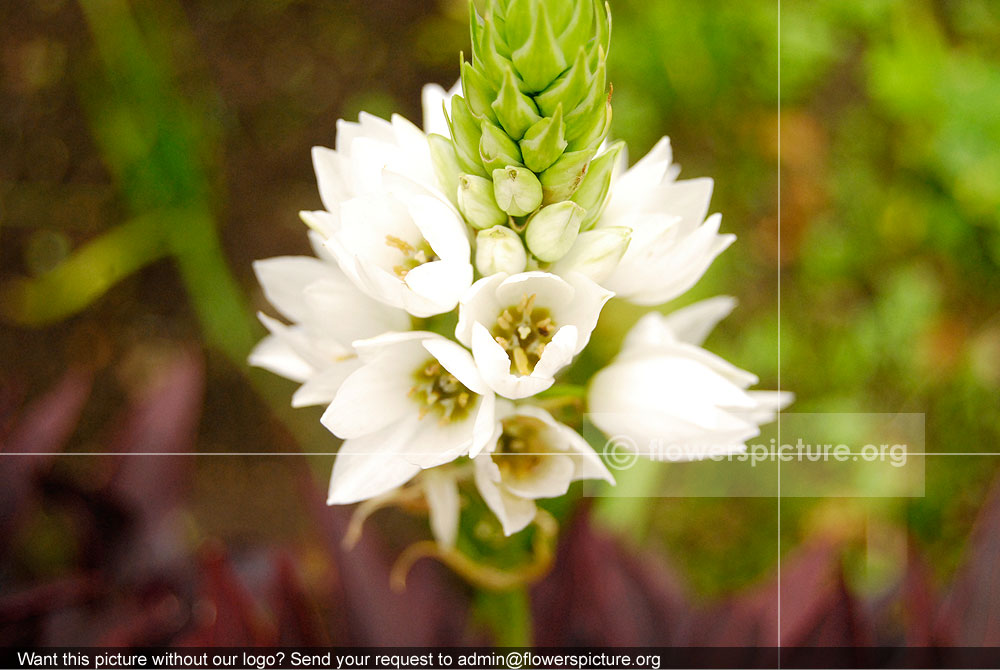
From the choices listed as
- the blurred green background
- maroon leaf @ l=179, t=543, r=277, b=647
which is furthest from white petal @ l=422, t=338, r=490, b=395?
the blurred green background

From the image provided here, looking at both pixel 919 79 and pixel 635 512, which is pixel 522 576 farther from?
pixel 919 79

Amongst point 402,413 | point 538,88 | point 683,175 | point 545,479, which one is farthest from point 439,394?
point 683,175

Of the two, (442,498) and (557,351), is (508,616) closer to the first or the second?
(442,498)

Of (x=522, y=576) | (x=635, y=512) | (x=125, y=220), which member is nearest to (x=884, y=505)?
(x=635, y=512)

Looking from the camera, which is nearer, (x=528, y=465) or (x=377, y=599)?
(x=528, y=465)

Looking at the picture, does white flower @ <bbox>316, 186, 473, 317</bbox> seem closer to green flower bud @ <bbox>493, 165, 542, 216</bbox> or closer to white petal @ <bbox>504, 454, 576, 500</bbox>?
green flower bud @ <bbox>493, 165, 542, 216</bbox>
